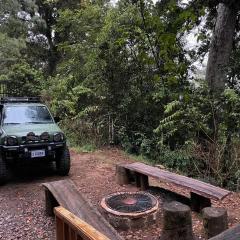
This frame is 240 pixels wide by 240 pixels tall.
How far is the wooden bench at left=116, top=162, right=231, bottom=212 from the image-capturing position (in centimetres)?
488

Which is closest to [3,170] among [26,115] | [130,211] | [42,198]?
[42,198]

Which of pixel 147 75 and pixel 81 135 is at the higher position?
pixel 147 75

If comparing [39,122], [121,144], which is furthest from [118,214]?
[121,144]

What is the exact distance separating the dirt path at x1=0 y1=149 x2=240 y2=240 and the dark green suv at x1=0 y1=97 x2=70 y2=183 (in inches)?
17.9

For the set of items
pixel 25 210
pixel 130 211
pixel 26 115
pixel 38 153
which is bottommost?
pixel 25 210

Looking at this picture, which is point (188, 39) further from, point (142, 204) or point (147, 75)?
point (142, 204)

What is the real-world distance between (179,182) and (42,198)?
8.07 ft

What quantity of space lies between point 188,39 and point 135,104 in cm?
371

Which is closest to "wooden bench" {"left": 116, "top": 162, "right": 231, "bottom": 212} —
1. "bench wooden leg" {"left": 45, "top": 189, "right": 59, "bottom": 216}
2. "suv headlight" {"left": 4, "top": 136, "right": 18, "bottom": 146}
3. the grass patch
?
"bench wooden leg" {"left": 45, "top": 189, "right": 59, "bottom": 216}

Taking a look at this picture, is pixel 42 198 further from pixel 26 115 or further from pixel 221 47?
pixel 221 47

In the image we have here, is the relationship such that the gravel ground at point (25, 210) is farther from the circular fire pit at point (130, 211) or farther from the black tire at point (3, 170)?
the circular fire pit at point (130, 211)

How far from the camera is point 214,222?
4301 mm

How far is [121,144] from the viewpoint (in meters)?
11.0

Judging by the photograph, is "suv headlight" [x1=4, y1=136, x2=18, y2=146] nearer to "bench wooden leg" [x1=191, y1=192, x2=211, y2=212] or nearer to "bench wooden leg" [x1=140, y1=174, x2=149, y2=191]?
"bench wooden leg" [x1=140, y1=174, x2=149, y2=191]
